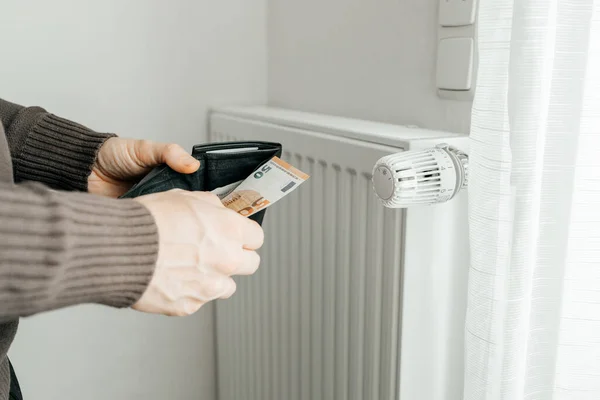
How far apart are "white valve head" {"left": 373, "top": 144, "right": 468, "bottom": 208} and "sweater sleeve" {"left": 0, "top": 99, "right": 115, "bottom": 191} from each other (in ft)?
1.22

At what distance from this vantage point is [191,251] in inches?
22.0

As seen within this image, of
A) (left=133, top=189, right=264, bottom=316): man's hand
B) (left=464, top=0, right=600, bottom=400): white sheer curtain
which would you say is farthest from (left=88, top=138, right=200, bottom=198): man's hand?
(left=464, top=0, right=600, bottom=400): white sheer curtain

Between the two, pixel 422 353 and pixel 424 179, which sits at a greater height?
pixel 424 179

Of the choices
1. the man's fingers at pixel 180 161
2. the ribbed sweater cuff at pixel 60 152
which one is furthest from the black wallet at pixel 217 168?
the ribbed sweater cuff at pixel 60 152

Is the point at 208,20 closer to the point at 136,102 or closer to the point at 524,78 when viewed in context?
the point at 136,102

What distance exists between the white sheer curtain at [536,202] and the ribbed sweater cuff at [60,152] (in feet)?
1.55

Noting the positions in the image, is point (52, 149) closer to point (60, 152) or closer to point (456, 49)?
point (60, 152)

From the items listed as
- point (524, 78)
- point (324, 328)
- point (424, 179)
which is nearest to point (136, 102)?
point (324, 328)

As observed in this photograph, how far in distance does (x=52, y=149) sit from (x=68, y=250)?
387 millimetres

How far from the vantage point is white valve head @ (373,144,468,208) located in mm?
676

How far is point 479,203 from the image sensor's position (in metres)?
0.65

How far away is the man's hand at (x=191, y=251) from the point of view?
55cm

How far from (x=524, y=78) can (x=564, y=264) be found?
169mm

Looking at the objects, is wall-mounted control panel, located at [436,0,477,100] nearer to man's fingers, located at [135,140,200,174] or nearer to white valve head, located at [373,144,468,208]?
white valve head, located at [373,144,468,208]
